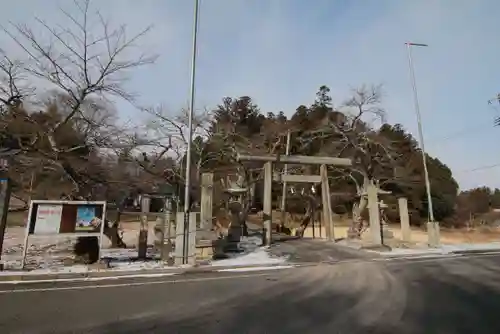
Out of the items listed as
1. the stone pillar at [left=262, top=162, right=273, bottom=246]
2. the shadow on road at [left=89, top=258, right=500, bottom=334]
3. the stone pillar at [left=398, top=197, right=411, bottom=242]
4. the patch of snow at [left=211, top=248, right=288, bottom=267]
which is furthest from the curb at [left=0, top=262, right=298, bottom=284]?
the stone pillar at [left=398, top=197, right=411, bottom=242]

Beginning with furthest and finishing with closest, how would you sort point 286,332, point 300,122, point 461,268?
1. point 300,122
2. point 461,268
3. point 286,332

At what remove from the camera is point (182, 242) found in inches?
441

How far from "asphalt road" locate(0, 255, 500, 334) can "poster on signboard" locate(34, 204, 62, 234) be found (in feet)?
7.34

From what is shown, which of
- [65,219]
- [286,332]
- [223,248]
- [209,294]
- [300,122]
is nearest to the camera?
[286,332]

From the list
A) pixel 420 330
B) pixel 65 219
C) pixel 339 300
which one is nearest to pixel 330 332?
pixel 420 330

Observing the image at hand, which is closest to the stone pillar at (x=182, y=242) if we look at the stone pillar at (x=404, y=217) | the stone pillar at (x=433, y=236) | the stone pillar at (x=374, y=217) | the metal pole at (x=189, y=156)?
the metal pole at (x=189, y=156)

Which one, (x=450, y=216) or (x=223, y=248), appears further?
(x=450, y=216)

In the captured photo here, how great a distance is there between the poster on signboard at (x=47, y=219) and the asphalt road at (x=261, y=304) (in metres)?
2.24

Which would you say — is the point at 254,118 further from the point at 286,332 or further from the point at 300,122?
the point at 286,332

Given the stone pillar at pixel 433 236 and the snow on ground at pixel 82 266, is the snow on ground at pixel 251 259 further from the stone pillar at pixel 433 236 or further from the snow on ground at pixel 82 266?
the stone pillar at pixel 433 236

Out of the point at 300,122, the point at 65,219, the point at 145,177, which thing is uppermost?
the point at 300,122

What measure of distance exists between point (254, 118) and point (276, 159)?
31762 millimetres

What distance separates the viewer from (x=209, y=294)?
277 inches

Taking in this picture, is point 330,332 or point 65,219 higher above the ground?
point 65,219
